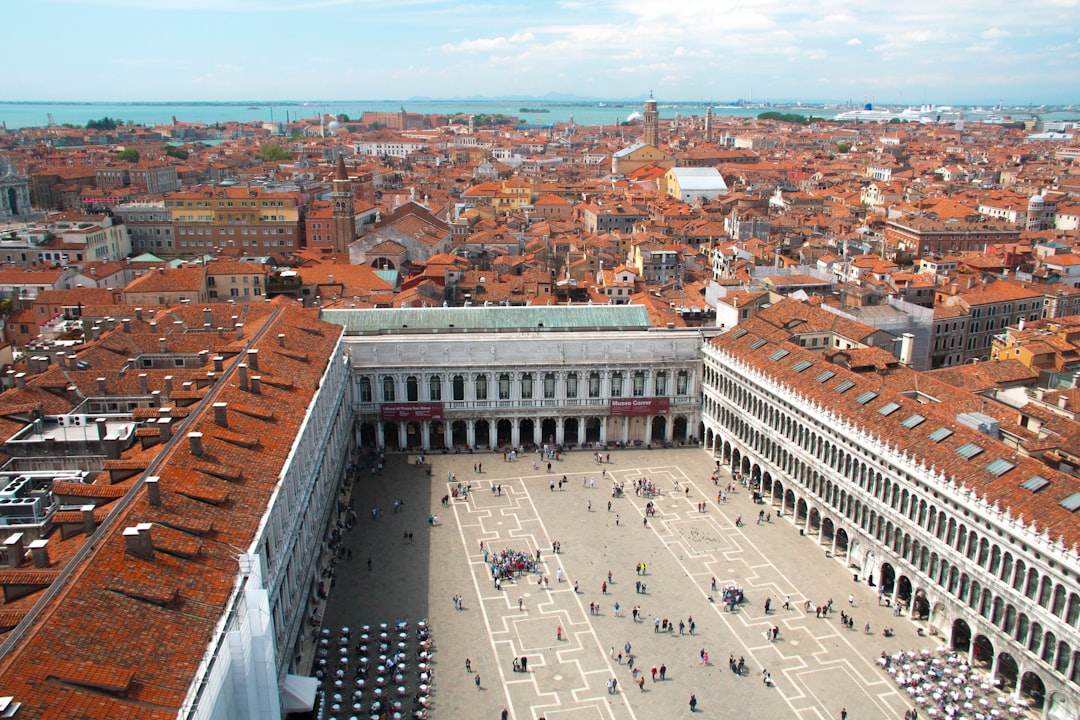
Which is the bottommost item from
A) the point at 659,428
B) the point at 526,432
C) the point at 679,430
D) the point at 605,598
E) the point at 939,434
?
the point at 605,598

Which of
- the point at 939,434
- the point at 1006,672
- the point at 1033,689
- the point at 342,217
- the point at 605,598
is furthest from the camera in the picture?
the point at 342,217

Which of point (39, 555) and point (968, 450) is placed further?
point (968, 450)

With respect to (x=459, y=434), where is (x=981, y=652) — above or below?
below

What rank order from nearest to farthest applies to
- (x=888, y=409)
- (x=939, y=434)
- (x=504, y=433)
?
(x=939, y=434) < (x=888, y=409) < (x=504, y=433)

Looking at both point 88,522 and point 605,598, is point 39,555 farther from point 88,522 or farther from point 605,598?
point 605,598

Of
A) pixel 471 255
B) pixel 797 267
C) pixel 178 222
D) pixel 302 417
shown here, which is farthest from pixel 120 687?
pixel 178 222

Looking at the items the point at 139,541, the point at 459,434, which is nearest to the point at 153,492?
the point at 139,541

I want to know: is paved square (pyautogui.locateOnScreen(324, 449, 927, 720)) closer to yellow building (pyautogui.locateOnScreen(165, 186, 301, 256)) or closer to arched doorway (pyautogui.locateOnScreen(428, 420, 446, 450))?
arched doorway (pyautogui.locateOnScreen(428, 420, 446, 450))

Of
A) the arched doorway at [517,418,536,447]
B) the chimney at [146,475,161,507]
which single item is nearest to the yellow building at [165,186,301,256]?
the arched doorway at [517,418,536,447]
